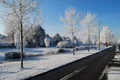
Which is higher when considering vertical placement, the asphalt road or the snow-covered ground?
the snow-covered ground

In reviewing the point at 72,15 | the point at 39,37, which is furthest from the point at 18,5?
the point at 39,37

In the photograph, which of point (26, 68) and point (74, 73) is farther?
point (26, 68)

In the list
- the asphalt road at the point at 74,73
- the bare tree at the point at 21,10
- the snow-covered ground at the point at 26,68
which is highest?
the bare tree at the point at 21,10

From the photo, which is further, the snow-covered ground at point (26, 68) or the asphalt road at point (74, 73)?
the snow-covered ground at point (26, 68)

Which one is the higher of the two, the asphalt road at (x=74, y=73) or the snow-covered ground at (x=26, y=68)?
the snow-covered ground at (x=26, y=68)

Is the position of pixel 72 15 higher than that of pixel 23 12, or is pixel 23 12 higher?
pixel 72 15

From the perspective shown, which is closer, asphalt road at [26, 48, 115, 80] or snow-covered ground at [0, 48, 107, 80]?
asphalt road at [26, 48, 115, 80]

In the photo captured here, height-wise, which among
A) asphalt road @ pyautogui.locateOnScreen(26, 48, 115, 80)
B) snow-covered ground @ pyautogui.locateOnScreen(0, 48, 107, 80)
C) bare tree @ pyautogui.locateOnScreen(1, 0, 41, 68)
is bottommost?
asphalt road @ pyautogui.locateOnScreen(26, 48, 115, 80)

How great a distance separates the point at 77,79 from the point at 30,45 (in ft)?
224

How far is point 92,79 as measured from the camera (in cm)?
1271

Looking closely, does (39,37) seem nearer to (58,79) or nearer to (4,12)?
(4,12)

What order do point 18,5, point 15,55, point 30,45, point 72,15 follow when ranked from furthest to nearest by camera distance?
point 30,45, point 72,15, point 15,55, point 18,5

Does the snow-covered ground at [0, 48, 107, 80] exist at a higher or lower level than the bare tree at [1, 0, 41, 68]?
lower

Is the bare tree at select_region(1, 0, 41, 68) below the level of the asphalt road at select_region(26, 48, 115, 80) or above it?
above
